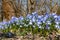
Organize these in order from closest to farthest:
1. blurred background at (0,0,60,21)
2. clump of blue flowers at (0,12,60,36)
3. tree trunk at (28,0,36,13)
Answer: clump of blue flowers at (0,12,60,36) < blurred background at (0,0,60,21) < tree trunk at (28,0,36,13)

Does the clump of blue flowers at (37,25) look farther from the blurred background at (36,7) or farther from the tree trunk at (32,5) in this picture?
the tree trunk at (32,5)

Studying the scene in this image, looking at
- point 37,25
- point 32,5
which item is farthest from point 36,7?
point 37,25

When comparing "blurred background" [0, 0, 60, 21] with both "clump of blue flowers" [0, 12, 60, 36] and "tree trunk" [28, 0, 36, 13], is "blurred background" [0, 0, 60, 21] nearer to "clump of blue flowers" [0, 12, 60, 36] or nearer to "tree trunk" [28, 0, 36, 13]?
"tree trunk" [28, 0, 36, 13]

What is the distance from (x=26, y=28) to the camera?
552cm

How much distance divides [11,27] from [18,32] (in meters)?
0.59

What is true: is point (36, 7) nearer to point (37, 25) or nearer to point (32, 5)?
point (32, 5)

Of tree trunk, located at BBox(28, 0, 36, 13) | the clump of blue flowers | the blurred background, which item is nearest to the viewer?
the clump of blue flowers

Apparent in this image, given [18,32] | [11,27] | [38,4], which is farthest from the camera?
[38,4]

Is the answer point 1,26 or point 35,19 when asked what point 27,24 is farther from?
point 1,26

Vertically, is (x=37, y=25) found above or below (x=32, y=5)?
above

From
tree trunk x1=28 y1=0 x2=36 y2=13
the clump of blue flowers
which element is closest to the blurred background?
tree trunk x1=28 y1=0 x2=36 y2=13

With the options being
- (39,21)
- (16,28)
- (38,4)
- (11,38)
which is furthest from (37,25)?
(38,4)

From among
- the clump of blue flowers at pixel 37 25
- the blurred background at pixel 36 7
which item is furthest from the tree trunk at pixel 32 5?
the clump of blue flowers at pixel 37 25

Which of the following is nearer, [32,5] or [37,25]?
[37,25]
